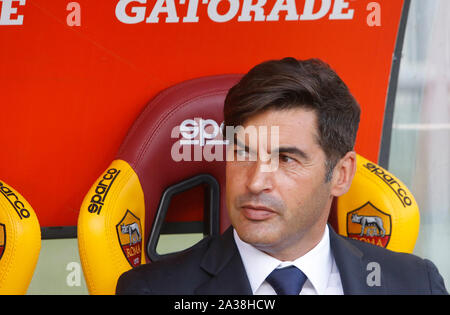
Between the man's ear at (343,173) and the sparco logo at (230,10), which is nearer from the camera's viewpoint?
the man's ear at (343,173)

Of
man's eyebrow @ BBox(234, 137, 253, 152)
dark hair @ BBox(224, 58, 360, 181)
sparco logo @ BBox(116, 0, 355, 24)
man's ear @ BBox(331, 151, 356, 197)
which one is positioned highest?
sparco logo @ BBox(116, 0, 355, 24)

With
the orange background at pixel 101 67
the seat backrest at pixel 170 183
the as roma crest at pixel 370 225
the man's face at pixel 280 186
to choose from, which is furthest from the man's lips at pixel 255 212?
the orange background at pixel 101 67

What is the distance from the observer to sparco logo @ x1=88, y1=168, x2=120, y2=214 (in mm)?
1464

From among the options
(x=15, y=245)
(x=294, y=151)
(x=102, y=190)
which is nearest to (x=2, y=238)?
(x=15, y=245)

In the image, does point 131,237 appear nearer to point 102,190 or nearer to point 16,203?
point 102,190

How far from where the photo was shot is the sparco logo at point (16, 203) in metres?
1.37

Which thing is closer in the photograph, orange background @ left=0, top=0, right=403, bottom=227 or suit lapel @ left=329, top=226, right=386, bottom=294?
suit lapel @ left=329, top=226, right=386, bottom=294

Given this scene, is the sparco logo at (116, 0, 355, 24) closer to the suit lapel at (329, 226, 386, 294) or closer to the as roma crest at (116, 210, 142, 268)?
the as roma crest at (116, 210, 142, 268)

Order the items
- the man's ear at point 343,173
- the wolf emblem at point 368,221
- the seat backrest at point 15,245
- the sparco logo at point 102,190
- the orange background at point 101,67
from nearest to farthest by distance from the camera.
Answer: the man's ear at point 343,173
the seat backrest at point 15,245
the sparco logo at point 102,190
the wolf emblem at point 368,221
the orange background at point 101,67

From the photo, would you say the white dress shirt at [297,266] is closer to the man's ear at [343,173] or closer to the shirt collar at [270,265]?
the shirt collar at [270,265]

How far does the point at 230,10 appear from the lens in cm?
184

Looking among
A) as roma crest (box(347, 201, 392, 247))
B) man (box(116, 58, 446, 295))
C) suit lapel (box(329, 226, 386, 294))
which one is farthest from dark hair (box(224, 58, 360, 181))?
as roma crest (box(347, 201, 392, 247))

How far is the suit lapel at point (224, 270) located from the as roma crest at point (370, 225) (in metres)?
0.65

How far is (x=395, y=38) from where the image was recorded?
74.7 inches
